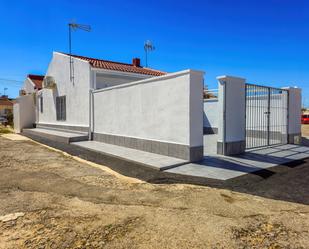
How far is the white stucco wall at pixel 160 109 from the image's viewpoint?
279 inches

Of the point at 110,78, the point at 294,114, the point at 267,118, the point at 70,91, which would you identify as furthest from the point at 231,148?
the point at 70,91

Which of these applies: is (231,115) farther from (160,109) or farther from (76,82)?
(76,82)

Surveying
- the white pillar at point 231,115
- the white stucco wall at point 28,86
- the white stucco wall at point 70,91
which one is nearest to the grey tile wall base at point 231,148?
the white pillar at point 231,115

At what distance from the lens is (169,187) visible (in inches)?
199

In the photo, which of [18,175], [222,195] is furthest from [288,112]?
[18,175]

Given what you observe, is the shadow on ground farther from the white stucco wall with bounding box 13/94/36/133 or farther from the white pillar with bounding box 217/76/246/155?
the white stucco wall with bounding box 13/94/36/133

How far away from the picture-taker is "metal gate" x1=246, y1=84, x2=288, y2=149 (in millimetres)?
10750

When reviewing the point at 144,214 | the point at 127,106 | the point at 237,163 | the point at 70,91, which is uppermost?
the point at 70,91

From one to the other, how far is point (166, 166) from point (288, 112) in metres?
7.63

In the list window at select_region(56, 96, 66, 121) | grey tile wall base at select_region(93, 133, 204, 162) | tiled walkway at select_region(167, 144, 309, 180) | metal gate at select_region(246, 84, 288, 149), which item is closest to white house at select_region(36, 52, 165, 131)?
window at select_region(56, 96, 66, 121)

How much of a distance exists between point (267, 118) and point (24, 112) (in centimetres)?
2044

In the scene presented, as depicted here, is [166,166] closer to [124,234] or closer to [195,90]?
[195,90]

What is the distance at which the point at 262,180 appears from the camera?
5.51 meters

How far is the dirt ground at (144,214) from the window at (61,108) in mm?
10885
